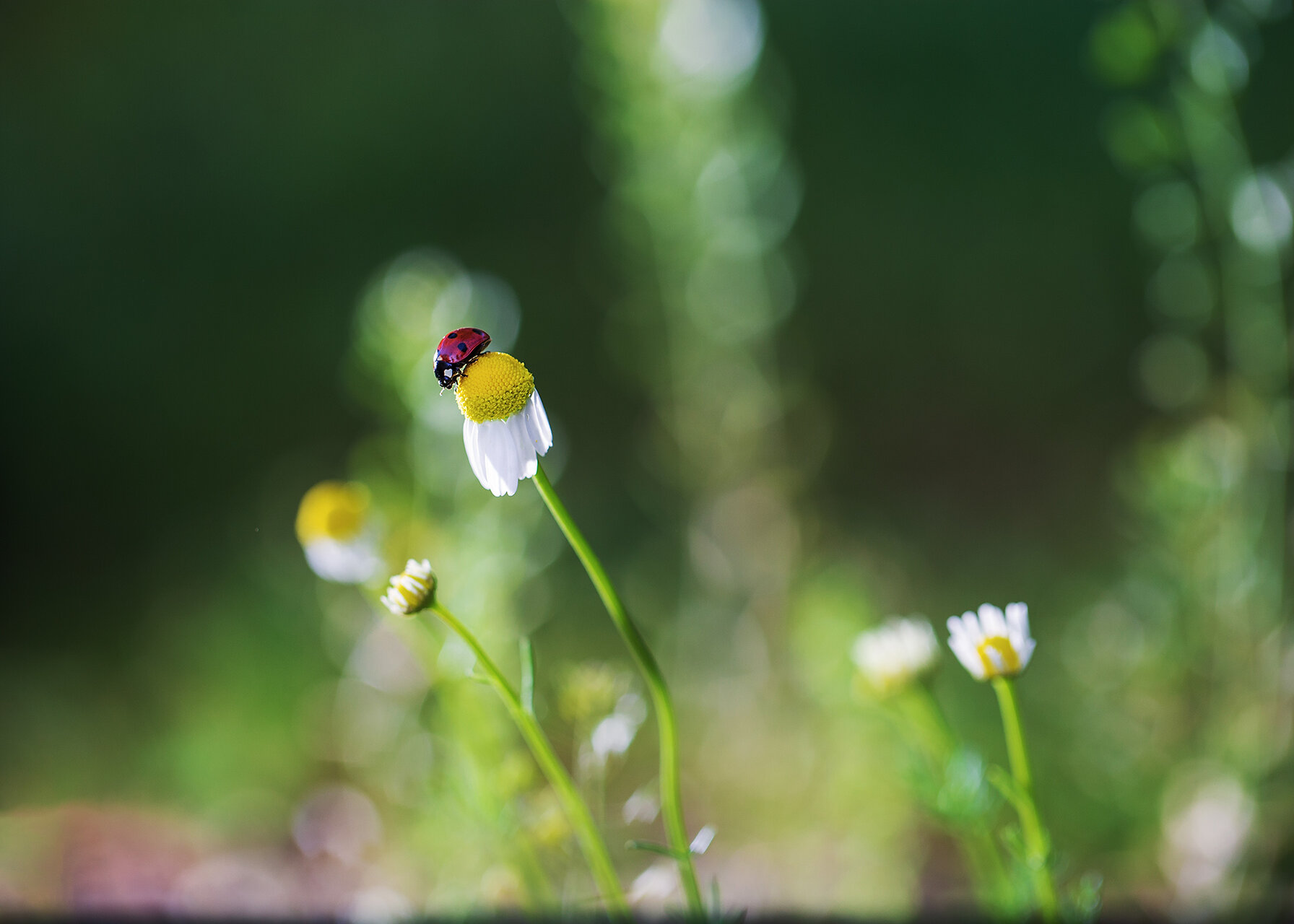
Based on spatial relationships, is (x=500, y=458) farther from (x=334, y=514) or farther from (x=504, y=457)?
(x=334, y=514)

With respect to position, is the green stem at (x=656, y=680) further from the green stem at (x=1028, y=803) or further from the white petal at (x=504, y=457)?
the green stem at (x=1028, y=803)

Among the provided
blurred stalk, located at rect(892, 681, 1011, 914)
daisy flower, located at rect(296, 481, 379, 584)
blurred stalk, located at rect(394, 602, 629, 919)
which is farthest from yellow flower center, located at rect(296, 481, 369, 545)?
blurred stalk, located at rect(892, 681, 1011, 914)

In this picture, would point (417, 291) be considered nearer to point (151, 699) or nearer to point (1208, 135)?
point (1208, 135)

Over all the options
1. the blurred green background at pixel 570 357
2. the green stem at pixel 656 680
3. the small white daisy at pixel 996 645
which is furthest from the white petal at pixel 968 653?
the blurred green background at pixel 570 357

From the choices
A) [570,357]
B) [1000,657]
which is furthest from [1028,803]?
[570,357]

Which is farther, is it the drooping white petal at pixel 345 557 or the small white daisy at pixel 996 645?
the drooping white petal at pixel 345 557

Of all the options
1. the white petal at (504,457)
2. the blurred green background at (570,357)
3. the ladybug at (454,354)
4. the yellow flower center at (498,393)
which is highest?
the blurred green background at (570,357)

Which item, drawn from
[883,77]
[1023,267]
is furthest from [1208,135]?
[883,77]
